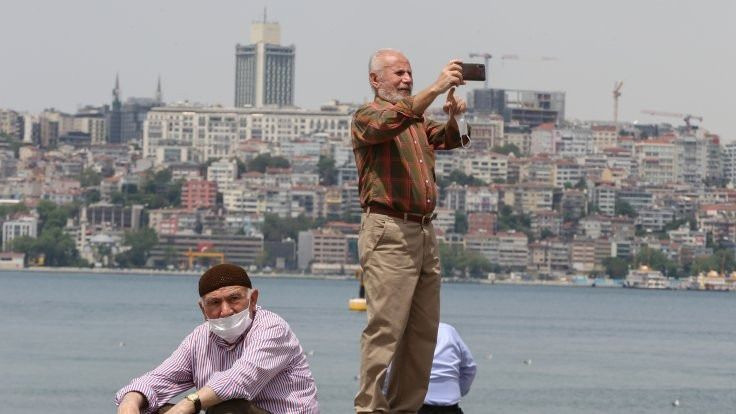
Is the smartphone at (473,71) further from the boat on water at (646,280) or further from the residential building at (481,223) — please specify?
the residential building at (481,223)

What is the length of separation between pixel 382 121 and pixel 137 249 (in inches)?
5083

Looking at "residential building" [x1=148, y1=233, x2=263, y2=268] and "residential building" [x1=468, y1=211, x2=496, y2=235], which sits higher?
"residential building" [x1=468, y1=211, x2=496, y2=235]

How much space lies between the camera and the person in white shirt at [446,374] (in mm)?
8273

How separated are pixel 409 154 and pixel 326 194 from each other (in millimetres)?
142490

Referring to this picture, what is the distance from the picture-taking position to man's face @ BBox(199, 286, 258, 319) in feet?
18.3

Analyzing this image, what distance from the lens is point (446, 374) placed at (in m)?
8.32

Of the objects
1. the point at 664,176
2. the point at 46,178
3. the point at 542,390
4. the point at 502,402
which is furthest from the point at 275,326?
the point at 664,176

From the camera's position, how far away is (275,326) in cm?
570

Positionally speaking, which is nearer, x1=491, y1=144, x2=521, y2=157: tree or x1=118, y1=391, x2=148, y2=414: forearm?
x1=118, y1=391, x2=148, y2=414: forearm

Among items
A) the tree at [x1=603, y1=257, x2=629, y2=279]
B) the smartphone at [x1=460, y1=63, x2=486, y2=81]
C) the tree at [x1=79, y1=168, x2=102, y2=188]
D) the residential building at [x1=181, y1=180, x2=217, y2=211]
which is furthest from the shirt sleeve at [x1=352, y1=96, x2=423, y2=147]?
the tree at [x1=79, y1=168, x2=102, y2=188]

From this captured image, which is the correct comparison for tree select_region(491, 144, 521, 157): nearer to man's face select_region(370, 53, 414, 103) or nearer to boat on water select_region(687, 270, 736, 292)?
boat on water select_region(687, 270, 736, 292)

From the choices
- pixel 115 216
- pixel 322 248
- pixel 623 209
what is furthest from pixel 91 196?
pixel 623 209

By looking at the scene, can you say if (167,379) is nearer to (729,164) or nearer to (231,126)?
(729,164)

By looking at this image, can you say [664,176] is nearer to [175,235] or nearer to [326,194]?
[326,194]
